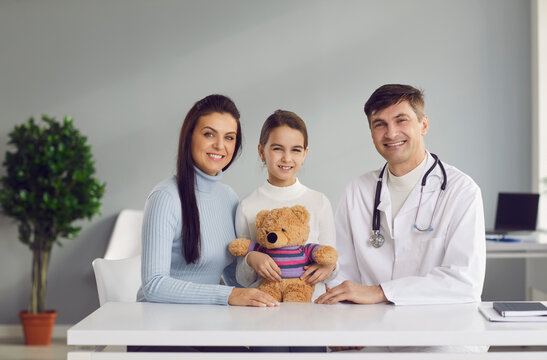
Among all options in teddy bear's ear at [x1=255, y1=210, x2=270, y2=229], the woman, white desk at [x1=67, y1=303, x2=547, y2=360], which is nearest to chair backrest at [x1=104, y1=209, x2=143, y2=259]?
the woman

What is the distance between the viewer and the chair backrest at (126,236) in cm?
407

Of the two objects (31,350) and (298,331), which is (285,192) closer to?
(298,331)

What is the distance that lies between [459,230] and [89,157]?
2997 millimetres

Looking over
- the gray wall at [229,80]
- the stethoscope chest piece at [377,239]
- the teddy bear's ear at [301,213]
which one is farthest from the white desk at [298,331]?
the gray wall at [229,80]

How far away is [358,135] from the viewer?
4301 mm

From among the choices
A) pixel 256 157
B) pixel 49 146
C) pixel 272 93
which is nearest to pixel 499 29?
pixel 272 93

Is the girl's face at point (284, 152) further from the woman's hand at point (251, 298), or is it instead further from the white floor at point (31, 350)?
the white floor at point (31, 350)

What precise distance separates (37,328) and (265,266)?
2957mm

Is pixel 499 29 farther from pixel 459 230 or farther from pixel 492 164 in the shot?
pixel 459 230

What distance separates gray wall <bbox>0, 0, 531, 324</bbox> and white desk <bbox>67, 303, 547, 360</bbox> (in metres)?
2.85

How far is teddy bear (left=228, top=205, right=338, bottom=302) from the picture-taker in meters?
1.83

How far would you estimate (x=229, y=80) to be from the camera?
4305mm

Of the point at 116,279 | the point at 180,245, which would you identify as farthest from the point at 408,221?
the point at 116,279

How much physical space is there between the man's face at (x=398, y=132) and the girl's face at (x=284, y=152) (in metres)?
0.29
